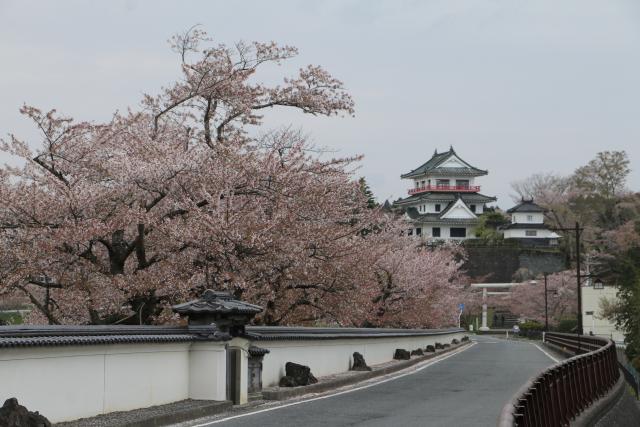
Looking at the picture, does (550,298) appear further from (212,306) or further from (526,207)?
(212,306)

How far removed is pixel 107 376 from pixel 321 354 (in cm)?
1005

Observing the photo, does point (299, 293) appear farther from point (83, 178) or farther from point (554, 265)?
point (554, 265)

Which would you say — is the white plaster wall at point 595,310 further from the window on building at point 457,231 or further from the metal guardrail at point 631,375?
the metal guardrail at point 631,375

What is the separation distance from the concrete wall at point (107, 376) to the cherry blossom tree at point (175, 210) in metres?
4.50

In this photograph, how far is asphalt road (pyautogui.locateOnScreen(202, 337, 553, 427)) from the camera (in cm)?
1409

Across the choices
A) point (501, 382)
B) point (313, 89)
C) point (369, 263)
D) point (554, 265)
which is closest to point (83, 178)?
point (313, 89)

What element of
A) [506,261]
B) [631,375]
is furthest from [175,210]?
[506,261]

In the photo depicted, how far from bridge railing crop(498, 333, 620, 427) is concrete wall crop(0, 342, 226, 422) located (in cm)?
623

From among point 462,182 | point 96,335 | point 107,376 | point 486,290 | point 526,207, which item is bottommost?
point 486,290

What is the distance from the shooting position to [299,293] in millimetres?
27750

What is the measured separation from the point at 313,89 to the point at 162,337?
11843 millimetres

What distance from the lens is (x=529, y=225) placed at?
118 metres

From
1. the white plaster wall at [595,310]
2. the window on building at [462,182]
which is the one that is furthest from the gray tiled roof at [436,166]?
the white plaster wall at [595,310]

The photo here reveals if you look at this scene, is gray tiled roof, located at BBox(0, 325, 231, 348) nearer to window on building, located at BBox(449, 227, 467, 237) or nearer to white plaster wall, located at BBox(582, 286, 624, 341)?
white plaster wall, located at BBox(582, 286, 624, 341)
